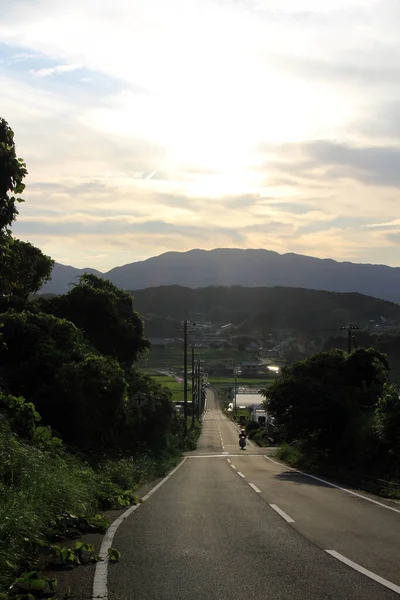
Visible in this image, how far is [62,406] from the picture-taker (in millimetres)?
21438

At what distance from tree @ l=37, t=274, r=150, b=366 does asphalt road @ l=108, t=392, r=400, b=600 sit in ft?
55.9

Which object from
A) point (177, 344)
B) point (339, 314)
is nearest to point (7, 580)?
point (339, 314)

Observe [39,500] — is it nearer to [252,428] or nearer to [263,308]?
[252,428]

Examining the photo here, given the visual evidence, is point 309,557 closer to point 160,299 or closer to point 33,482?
point 33,482

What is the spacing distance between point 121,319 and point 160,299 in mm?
129885

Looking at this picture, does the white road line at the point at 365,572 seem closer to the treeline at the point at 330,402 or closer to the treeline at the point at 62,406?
the treeline at the point at 62,406

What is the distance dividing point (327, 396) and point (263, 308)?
391ft

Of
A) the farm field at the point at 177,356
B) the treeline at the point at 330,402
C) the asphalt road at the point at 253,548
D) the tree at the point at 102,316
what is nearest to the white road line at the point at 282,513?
the asphalt road at the point at 253,548

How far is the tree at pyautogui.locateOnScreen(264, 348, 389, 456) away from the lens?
3366 cm

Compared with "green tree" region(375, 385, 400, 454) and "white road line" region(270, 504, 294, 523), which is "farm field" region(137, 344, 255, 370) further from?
"white road line" region(270, 504, 294, 523)

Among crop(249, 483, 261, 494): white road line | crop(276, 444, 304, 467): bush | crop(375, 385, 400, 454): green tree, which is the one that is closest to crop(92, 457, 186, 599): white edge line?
crop(249, 483, 261, 494): white road line

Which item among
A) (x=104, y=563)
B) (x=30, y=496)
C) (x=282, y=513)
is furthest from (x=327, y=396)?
(x=104, y=563)

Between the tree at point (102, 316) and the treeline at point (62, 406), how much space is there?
0.06 metres

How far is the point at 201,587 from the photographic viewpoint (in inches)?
289
